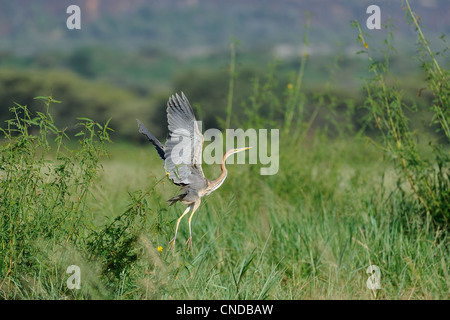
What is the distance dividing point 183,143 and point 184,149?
3cm

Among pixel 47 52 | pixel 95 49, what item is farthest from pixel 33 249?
pixel 47 52

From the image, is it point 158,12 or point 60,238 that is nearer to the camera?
point 60,238

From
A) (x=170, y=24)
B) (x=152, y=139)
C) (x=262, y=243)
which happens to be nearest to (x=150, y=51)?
(x=170, y=24)

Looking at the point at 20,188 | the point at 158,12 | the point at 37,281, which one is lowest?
the point at 37,281

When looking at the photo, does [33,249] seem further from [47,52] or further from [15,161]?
[47,52]

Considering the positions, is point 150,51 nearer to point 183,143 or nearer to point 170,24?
point 170,24

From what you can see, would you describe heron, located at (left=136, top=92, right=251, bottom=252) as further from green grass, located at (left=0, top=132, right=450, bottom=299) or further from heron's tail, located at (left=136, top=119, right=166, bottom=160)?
green grass, located at (left=0, top=132, right=450, bottom=299)

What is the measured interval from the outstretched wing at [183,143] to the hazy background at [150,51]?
12.2 m

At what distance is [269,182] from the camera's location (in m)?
5.18

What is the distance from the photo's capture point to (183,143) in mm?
2688

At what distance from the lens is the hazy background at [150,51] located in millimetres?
21312

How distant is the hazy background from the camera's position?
21.3 meters

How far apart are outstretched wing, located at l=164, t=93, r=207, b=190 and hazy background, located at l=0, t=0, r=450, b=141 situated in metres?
12.2
